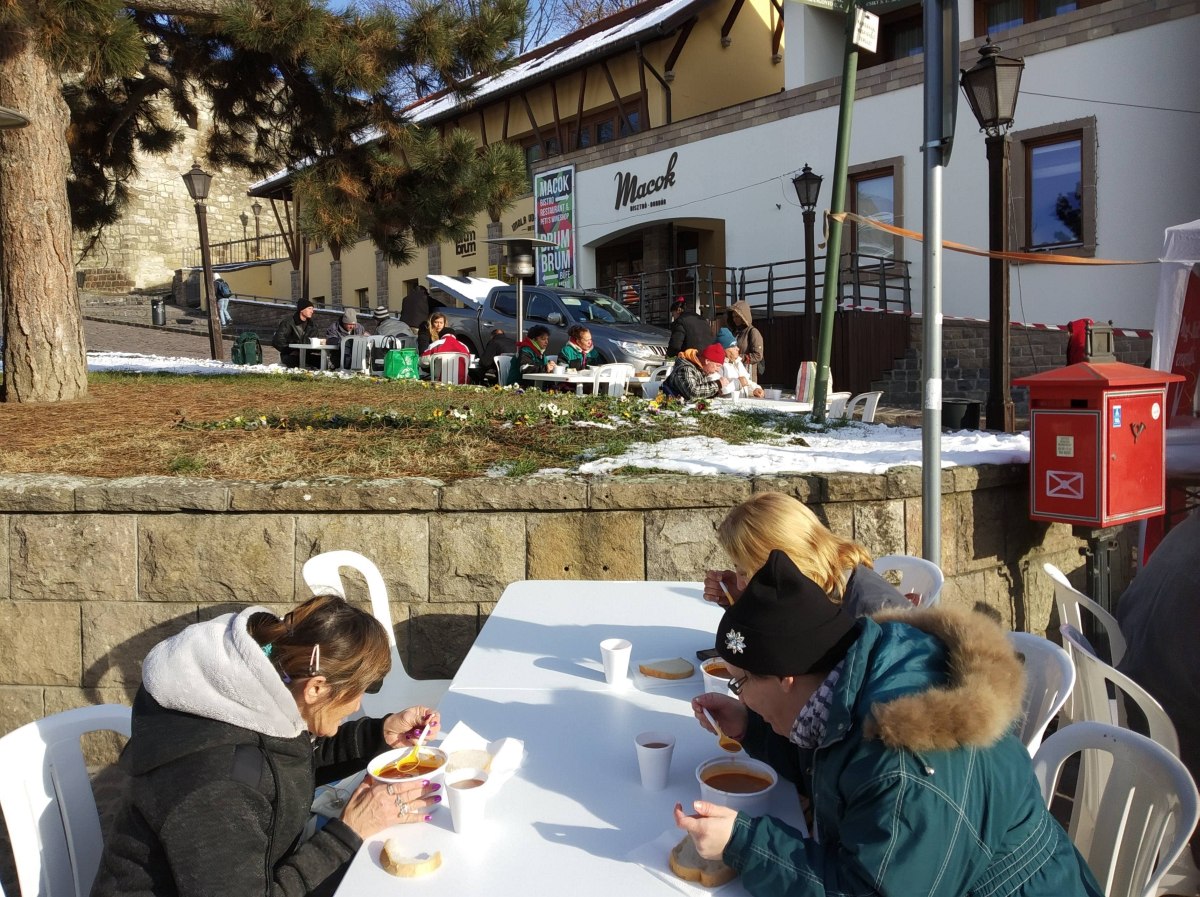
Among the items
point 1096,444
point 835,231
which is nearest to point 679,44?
point 835,231

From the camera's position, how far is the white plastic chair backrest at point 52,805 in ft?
7.13

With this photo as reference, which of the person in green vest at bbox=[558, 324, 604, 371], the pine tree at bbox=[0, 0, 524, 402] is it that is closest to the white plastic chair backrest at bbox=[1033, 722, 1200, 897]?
the pine tree at bbox=[0, 0, 524, 402]

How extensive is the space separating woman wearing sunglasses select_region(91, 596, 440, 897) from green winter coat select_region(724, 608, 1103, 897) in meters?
0.78

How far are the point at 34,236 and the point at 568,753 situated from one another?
7.04 m

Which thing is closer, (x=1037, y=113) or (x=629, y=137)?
(x=1037, y=113)

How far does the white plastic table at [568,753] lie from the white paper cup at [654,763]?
26 millimetres

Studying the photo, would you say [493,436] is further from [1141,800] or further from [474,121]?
[474,121]

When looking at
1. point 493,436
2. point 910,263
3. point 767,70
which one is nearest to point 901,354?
point 910,263

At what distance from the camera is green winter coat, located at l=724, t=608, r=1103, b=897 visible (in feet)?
5.15

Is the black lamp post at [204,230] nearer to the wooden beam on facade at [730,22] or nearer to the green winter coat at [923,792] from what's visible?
the wooden beam on facade at [730,22]

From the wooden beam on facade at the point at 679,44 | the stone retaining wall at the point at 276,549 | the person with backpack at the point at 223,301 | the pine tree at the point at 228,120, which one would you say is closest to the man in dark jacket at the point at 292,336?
the pine tree at the point at 228,120

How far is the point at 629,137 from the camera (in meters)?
21.0

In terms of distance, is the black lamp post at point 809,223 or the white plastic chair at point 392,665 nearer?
the white plastic chair at point 392,665

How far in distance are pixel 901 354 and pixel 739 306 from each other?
4.22m
